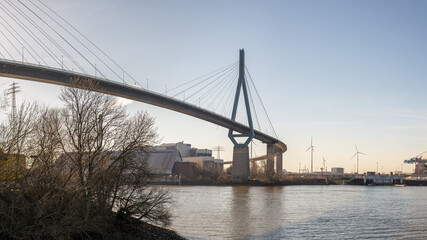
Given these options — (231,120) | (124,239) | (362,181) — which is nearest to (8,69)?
(124,239)

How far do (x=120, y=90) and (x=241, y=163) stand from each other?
30.3 metres

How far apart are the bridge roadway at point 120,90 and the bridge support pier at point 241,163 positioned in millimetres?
3639

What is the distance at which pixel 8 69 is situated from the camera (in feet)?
132

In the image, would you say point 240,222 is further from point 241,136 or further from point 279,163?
point 279,163

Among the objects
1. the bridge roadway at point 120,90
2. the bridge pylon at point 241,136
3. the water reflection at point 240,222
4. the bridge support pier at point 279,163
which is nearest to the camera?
the water reflection at point 240,222

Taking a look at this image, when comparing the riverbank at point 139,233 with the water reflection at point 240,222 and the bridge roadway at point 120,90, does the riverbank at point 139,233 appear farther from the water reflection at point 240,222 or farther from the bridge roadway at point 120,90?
the bridge roadway at point 120,90

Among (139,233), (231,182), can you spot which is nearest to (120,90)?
(231,182)

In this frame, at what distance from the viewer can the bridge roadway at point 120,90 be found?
4181 cm

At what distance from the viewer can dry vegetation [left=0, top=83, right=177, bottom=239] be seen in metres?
14.7

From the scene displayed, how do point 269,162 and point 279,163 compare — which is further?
point 279,163

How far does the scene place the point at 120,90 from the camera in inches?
2180

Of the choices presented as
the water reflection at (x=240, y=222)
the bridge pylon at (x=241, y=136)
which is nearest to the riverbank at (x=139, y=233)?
the water reflection at (x=240, y=222)

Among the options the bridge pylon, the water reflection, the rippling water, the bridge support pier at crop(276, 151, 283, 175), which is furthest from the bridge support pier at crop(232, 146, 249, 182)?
the water reflection

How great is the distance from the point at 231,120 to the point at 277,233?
4952 cm
